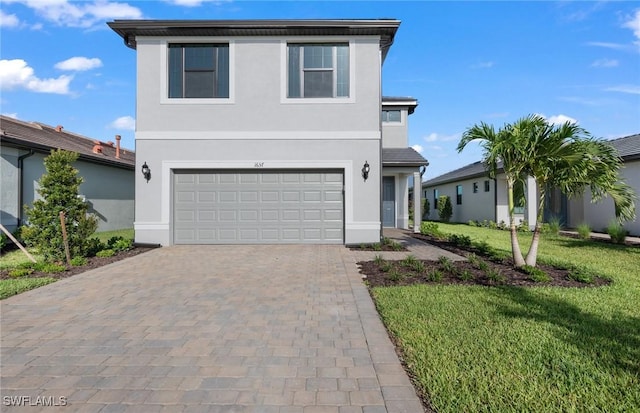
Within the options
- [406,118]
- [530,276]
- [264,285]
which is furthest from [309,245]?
[406,118]

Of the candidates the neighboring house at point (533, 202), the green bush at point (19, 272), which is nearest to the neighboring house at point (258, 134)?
the green bush at point (19, 272)

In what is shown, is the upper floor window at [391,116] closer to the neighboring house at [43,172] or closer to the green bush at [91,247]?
the neighboring house at [43,172]

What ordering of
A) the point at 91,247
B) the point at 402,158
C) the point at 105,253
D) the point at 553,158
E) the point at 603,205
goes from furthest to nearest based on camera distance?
1. the point at 402,158
2. the point at 603,205
3. the point at 105,253
4. the point at 91,247
5. the point at 553,158

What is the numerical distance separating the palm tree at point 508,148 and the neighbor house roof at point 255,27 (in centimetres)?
511

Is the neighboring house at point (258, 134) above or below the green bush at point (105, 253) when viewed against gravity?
above

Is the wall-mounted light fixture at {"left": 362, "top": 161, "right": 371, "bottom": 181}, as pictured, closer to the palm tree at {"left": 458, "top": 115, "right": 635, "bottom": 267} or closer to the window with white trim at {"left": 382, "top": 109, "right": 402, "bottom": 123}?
the palm tree at {"left": 458, "top": 115, "right": 635, "bottom": 267}

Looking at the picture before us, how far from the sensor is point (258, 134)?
10.7 m

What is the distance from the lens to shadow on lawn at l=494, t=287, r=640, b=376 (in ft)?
10.4

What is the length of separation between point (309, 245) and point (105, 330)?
7.06 meters

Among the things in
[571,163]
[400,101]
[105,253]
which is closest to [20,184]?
[105,253]

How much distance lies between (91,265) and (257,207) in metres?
4.72

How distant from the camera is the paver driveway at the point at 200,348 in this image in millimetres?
2648

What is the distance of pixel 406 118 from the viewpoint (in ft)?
58.5

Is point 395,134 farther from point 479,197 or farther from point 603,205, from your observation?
point 603,205
